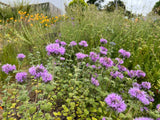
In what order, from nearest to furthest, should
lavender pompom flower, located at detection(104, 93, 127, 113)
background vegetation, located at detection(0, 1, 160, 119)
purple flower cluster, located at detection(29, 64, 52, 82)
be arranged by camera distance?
lavender pompom flower, located at detection(104, 93, 127, 113) < purple flower cluster, located at detection(29, 64, 52, 82) < background vegetation, located at detection(0, 1, 160, 119)

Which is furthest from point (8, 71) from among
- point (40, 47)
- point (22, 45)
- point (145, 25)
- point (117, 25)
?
point (145, 25)

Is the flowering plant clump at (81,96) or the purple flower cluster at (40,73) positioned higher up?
the purple flower cluster at (40,73)

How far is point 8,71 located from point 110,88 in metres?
1.62

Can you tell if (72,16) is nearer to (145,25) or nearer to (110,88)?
(145,25)

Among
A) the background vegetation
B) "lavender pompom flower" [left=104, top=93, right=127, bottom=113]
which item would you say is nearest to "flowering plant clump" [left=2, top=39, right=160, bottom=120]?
"lavender pompom flower" [left=104, top=93, right=127, bottom=113]

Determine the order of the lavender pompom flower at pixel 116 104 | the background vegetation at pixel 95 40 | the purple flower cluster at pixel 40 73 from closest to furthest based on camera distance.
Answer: the lavender pompom flower at pixel 116 104 < the purple flower cluster at pixel 40 73 < the background vegetation at pixel 95 40

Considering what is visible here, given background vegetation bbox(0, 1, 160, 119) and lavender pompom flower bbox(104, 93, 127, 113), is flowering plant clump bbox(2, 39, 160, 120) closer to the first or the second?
lavender pompom flower bbox(104, 93, 127, 113)

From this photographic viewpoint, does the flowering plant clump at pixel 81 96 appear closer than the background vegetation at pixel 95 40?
Yes

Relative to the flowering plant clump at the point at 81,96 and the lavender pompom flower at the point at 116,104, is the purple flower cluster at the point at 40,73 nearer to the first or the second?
the flowering plant clump at the point at 81,96

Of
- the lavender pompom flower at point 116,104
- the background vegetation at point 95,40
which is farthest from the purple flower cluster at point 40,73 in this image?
the background vegetation at point 95,40

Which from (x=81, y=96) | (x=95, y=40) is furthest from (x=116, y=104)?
(x=95, y=40)

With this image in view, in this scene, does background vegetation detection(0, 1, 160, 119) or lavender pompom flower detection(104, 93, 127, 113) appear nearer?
lavender pompom flower detection(104, 93, 127, 113)

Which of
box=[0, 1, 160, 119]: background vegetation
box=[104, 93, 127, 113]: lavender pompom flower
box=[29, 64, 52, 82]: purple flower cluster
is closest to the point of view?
box=[104, 93, 127, 113]: lavender pompom flower

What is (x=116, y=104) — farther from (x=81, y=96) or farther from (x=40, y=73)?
(x=40, y=73)
